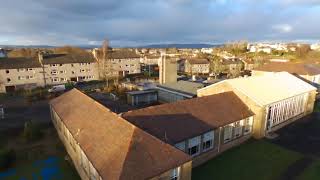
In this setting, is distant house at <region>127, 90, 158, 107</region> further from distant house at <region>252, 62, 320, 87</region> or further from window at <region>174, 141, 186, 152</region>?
distant house at <region>252, 62, 320, 87</region>

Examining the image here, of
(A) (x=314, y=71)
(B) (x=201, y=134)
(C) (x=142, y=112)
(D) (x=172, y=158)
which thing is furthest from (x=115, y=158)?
(A) (x=314, y=71)

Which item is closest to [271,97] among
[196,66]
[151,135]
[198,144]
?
[198,144]

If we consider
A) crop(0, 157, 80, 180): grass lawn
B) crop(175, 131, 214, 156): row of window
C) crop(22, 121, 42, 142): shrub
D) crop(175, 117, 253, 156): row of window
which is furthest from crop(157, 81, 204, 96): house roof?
crop(0, 157, 80, 180): grass lawn

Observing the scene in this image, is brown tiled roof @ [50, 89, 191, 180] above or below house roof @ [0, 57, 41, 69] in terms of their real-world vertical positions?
below

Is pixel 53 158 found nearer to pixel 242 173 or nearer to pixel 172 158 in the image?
pixel 172 158

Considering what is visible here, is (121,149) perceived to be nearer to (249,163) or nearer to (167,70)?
(249,163)

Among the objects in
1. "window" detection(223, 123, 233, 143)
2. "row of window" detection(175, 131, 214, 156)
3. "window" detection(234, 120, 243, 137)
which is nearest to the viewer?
"row of window" detection(175, 131, 214, 156)

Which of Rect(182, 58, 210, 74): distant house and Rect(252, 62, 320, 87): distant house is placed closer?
Rect(252, 62, 320, 87): distant house
